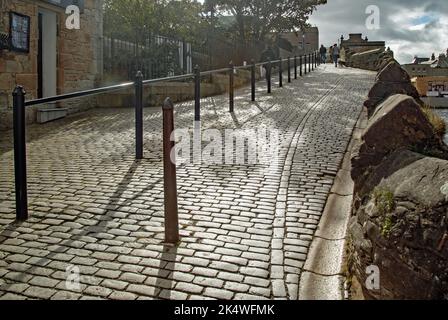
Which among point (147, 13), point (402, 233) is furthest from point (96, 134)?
point (147, 13)

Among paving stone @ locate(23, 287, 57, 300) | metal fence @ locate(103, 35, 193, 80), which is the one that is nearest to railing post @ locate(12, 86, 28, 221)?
paving stone @ locate(23, 287, 57, 300)

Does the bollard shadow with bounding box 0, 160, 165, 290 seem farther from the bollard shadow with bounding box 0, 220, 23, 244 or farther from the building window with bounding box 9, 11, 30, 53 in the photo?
the building window with bounding box 9, 11, 30, 53

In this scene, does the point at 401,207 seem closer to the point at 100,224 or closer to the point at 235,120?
the point at 100,224

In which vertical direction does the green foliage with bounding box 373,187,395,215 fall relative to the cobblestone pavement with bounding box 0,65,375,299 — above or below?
above

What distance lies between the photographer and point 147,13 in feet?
56.2

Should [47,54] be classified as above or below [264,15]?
below

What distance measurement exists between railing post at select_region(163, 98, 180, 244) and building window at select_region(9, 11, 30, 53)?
7402 millimetres

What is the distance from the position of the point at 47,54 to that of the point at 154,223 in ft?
28.2

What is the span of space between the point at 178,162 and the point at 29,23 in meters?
6.06

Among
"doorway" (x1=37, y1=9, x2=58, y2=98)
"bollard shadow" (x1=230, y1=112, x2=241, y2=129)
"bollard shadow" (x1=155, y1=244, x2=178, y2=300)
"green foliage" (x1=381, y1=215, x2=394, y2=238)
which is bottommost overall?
"bollard shadow" (x1=155, y1=244, x2=178, y2=300)

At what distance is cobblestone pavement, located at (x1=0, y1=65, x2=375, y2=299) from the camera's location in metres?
3.06

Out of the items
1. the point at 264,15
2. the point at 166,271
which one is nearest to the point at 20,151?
the point at 166,271

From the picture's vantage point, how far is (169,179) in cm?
350
